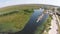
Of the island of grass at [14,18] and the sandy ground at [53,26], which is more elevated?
the island of grass at [14,18]

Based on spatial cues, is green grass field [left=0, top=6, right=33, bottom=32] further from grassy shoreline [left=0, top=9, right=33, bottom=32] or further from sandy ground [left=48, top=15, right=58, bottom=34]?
sandy ground [left=48, top=15, right=58, bottom=34]

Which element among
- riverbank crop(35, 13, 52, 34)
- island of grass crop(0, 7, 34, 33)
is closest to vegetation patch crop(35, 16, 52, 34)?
riverbank crop(35, 13, 52, 34)

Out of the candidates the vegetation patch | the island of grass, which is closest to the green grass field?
the island of grass

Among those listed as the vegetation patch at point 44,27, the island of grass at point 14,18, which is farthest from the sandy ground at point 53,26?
the island of grass at point 14,18

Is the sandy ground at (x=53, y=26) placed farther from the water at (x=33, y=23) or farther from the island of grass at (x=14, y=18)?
the island of grass at (x=14, y=18)

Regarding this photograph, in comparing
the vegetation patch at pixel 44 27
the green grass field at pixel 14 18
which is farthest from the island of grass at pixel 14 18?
the vegetation patch at pixel 44 27

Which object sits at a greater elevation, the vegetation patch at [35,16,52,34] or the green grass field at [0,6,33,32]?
the green grass field at [0,6,33,32]

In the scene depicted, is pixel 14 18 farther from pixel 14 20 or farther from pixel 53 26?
pixel 53 26

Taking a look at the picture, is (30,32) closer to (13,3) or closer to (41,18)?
(41,18)

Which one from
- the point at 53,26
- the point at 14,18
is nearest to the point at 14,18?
the point at 14,18

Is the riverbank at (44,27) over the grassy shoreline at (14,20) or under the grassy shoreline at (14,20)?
under

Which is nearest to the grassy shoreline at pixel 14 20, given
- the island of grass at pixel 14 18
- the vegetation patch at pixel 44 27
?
the island of grass at pixel 14 18

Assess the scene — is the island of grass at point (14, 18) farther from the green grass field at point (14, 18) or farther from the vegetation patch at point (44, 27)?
the vegetation patch at point (44, 27)
